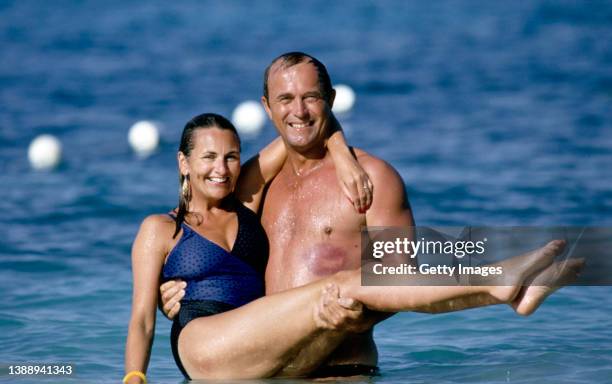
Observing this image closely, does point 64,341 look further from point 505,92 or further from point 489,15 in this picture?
point 489,15

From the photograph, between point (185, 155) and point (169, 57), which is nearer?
point (185, 155)

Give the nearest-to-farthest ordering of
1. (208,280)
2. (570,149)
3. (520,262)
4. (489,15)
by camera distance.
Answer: (520,262)
(208,280)
(570,149)
(489,15)

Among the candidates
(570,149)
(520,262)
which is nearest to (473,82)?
(570,149)

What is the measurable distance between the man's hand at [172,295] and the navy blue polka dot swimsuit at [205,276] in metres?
0.02

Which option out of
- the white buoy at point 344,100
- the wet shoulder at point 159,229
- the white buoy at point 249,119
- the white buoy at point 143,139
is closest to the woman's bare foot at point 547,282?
the wet shoulder at point 159,229

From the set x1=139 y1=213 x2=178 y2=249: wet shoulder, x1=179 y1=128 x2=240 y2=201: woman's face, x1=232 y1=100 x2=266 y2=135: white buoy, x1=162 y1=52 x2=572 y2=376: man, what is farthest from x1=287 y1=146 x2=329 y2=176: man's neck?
x1=232 y1=100 x2=266 y2=135: white buoy

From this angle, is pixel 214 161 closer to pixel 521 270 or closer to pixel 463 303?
pixel 463 303

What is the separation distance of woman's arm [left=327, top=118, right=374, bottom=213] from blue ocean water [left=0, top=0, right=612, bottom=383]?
937mm

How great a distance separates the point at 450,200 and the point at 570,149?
2594 mm

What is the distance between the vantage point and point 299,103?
5.82m

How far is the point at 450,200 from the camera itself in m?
11.1

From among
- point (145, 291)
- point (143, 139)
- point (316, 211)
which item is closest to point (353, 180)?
point (316, 211)

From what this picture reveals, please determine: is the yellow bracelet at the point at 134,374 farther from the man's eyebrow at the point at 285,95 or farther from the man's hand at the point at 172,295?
the man's eyebrow at the point at 285,95

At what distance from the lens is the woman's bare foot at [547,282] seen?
479 centimetres
